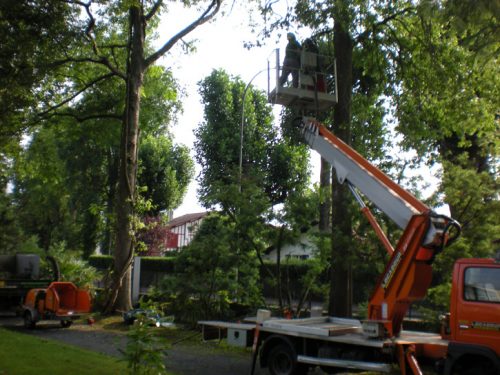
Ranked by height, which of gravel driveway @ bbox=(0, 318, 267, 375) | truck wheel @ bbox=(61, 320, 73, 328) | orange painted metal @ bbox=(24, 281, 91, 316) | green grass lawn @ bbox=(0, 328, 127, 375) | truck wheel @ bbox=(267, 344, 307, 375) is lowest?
gravel driveway @ bbox=(0, 318, 267, 375)

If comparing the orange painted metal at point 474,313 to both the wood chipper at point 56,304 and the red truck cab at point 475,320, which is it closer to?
the red truck cab at point 475,320

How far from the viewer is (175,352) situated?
1381 centimetres

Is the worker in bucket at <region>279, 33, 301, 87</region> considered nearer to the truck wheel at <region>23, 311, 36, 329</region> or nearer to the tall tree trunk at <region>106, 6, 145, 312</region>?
the tall tree trunk at <region>106, 6, 145, 312</region>

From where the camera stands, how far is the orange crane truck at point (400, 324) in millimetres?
8219

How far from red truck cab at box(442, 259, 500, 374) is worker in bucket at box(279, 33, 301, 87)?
6.73 metres

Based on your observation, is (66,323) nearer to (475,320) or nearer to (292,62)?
(292,62)

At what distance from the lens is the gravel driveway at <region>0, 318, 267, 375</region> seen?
38.2 ft

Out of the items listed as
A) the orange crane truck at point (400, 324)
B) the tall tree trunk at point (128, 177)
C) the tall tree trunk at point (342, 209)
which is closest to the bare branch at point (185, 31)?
the tall tree trunk at point (128, 177)

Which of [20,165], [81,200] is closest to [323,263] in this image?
[20,165]

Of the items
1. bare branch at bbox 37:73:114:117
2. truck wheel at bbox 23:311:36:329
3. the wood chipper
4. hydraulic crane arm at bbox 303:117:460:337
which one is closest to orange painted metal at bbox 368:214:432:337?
hydraulic crane arm at bbox 303:117:460:337

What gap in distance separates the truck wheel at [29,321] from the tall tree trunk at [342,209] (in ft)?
30.7

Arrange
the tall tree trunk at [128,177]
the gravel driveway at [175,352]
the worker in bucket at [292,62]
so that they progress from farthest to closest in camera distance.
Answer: the tall tree trunk at [128,177] < the worker in bucket at [292,62] < the gravel driveway at [175,352]

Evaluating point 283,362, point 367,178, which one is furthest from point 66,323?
point 367,178

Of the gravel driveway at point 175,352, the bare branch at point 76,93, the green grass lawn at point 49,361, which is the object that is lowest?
the gravel driveway at point 175,352
